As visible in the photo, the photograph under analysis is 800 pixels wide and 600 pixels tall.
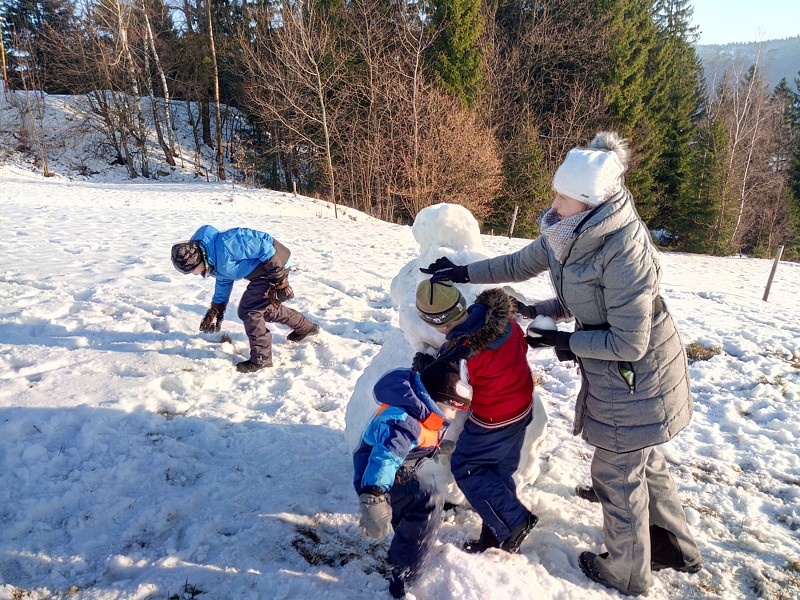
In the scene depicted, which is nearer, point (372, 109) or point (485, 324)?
point (485, 324)

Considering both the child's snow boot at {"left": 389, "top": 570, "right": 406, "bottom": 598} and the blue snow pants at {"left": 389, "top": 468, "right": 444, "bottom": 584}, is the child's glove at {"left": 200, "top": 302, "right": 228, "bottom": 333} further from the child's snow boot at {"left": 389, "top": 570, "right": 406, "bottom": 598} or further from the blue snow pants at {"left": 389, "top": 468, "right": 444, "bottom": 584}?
the child's snow boot at {"left": 389, "top": 570, "right": 406, "bottom": 598}

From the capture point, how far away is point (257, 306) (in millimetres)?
4168

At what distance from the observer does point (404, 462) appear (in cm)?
221

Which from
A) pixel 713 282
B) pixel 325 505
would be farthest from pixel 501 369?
pixel 713 282

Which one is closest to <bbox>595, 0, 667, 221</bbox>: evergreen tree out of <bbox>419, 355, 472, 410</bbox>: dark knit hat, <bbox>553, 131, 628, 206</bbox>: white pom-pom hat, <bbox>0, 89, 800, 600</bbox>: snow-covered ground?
<bbox>0, 89, 800, 600</bbox>: snow-covered ground

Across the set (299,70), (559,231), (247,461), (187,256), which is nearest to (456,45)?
(299,70)

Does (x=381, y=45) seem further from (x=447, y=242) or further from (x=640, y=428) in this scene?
(x=640, y=428)

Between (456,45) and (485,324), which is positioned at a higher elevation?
(456,45)

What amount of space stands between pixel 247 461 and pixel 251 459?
0.03 metres

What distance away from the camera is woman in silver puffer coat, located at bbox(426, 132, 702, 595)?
2.00 metres

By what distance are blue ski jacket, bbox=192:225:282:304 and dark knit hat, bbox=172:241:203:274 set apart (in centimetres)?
7

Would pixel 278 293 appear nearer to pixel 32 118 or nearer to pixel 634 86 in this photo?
pixel 32 118

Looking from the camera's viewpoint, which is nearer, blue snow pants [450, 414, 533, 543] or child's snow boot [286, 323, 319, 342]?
blue snow pants [450, 414, 533, 543]

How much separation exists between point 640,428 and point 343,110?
19.0m
